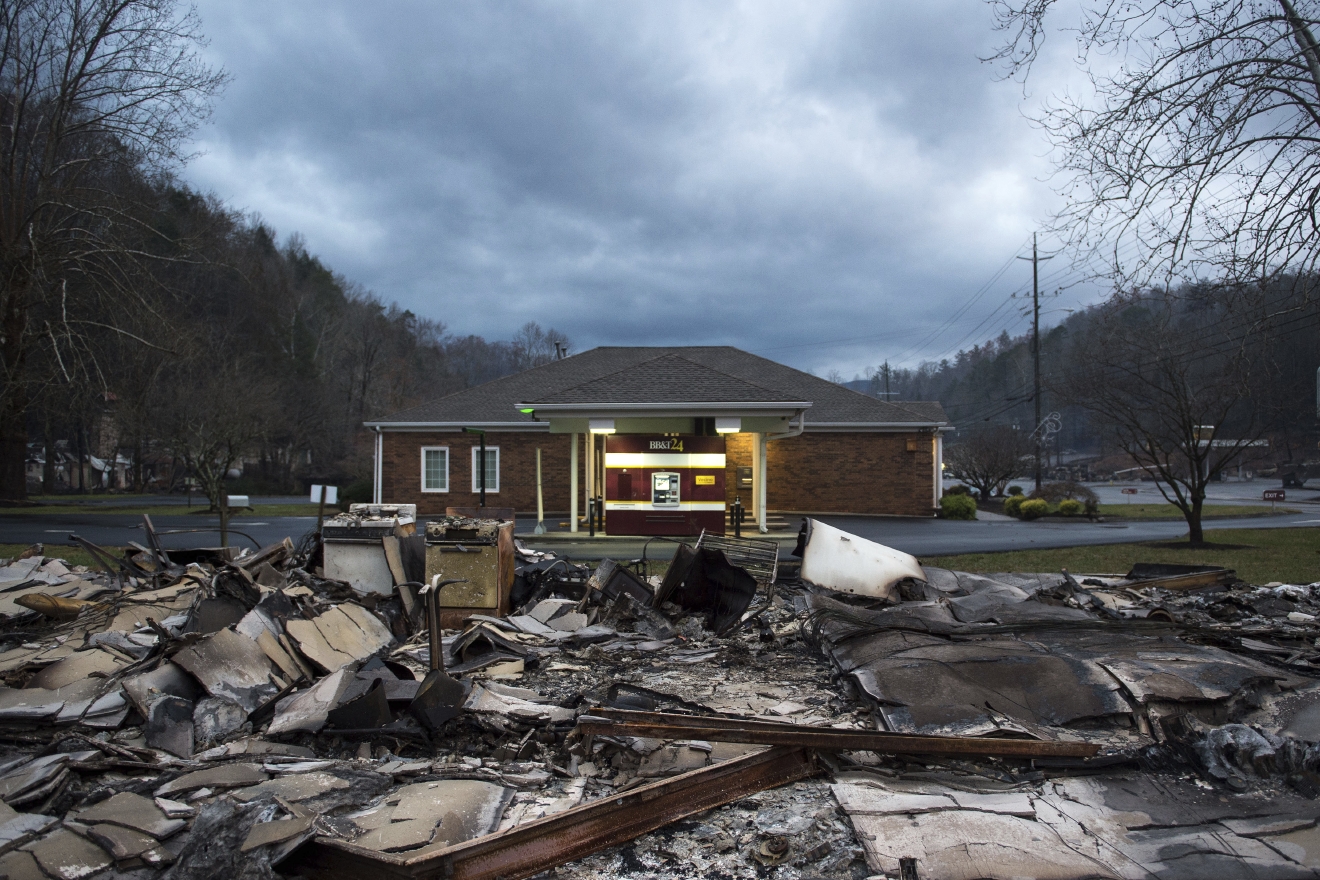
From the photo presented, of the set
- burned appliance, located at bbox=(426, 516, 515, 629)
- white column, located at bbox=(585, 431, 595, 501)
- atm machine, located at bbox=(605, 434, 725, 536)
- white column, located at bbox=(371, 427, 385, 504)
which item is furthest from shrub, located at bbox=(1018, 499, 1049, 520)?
burned appliance, located at bbox=(426, 516, 515, 629)

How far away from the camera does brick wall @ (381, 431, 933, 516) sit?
2534 cm

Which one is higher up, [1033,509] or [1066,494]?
[1066,494]

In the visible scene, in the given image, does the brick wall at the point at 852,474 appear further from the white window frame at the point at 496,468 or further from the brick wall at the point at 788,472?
the white window frame at the point at 496,468

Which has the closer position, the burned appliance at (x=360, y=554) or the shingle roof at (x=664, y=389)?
the burned appliance at (x=360, y=554)

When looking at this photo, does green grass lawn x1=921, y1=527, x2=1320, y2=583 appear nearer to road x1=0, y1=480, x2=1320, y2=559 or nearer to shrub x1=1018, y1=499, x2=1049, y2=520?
road x1=0, y1=480, x2=1320, y2=559

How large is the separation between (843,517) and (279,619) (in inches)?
799

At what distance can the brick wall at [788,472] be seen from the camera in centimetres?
2534

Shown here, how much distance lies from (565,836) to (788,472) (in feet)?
75.2

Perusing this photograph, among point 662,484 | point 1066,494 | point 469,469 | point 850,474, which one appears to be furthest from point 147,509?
point 1066,494

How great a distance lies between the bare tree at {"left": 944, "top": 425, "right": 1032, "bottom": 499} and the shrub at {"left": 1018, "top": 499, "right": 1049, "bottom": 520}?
8044 millimetres

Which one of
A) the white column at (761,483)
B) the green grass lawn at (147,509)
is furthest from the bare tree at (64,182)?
the white column at (761,483)

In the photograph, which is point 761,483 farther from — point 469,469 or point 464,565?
point 464,565

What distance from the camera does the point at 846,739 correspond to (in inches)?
168

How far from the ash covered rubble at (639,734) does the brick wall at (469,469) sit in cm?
1706
